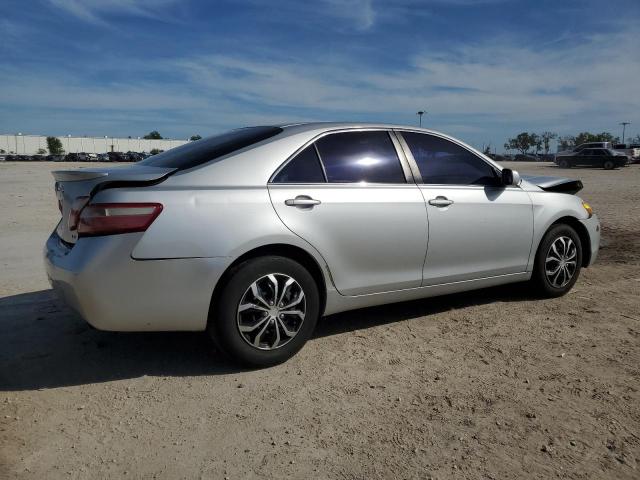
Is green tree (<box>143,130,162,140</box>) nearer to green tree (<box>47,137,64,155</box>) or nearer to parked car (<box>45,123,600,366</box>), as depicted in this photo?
green tree (<box>47,137,64,155</box>)

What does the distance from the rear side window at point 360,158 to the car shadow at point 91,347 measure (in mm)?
1221

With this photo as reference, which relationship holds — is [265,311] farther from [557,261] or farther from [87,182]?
[557,261]

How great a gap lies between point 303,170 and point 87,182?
1.36 m

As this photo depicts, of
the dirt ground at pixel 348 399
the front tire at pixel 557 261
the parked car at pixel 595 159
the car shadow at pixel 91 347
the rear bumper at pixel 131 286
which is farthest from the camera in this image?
A: the parked car at pixel 595 159

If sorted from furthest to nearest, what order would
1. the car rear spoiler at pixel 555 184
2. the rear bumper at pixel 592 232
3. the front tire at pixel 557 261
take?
the rear bumper at pixel 592 232 < the car rear spoiler at pixel 555 184 < the front tire at pixel 557 261

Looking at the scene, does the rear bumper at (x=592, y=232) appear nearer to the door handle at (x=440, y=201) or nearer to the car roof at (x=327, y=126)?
the door handle at (x=440, y=201)

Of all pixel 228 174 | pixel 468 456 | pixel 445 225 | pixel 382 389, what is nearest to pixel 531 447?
pixel 468 456

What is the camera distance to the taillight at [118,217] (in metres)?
3.11

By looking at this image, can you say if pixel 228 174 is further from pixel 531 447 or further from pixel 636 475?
pixel 636 475

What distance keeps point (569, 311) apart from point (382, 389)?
93.4 inches

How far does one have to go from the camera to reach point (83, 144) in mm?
138375

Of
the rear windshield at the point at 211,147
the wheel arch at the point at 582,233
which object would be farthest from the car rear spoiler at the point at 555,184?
the rear windshield at the point at 211,147

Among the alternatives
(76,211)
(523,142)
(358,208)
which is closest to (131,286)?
(76,211)

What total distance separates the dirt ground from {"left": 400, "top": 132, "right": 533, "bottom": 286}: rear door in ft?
1.50
